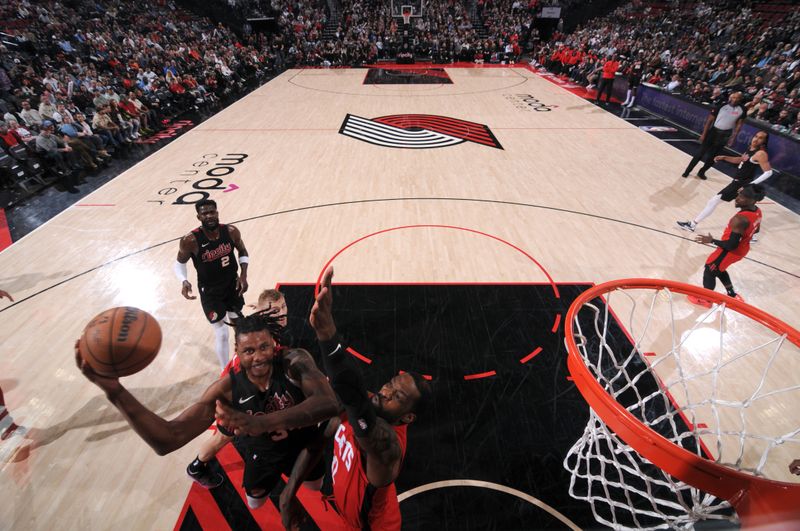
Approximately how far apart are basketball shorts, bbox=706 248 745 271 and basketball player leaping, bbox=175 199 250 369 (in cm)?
510

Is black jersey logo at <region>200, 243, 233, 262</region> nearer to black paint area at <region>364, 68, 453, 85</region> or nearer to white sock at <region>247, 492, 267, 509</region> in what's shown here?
white sock at <region>247, 492, 267, 509</region>

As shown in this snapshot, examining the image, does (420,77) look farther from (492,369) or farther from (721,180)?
(492,369)

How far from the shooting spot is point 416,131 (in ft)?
35.6

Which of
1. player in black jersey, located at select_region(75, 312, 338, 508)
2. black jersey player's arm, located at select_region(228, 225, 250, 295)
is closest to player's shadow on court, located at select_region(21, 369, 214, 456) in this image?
black jersey player's arm, located at select_region(228, 225, 250, 295)

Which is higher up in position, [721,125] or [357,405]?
[357,405]

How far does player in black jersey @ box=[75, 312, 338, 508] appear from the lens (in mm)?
1709

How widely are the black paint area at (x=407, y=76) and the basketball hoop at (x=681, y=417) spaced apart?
14.2 m

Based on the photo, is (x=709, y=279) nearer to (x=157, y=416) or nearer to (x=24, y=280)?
(x=157, y=416)

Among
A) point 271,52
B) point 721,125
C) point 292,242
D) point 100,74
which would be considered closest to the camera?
point 292,242

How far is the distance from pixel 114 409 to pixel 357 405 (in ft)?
10.4

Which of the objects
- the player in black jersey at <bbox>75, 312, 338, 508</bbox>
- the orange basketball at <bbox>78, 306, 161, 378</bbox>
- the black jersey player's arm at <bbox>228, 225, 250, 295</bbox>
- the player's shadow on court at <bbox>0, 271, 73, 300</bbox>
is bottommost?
the player's shadow on court at <bbox>0, 271, 73, 300</bbox>

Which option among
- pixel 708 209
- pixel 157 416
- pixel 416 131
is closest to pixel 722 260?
pixel 708 209

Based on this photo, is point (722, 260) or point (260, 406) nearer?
point (260, 406)

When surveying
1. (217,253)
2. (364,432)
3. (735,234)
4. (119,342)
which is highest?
(119,342)
